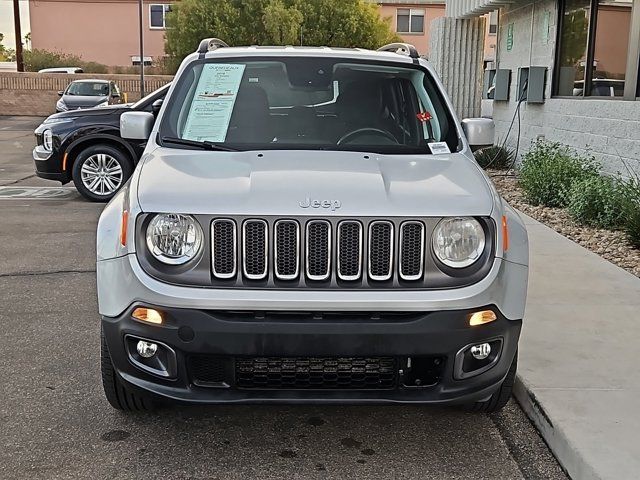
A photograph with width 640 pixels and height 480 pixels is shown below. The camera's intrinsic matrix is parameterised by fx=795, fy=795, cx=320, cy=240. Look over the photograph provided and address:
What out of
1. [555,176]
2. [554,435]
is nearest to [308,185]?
[554,435]

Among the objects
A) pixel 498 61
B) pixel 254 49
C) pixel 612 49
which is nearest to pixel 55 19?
A: pixel 498 61

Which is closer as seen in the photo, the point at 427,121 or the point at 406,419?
the point at 406,419

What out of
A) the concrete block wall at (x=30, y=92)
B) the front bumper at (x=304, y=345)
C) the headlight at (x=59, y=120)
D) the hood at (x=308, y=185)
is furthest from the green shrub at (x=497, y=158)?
the concrete block wall at (x=30, y=92)

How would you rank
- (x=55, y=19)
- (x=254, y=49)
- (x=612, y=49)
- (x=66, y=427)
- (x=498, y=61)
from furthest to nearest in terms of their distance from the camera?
(x=55, y=19)
(x=498, y=61)
(x=612, y=49)
(x=254, y=49)
(x=66, y=427)

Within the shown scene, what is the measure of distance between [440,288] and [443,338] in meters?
0.22

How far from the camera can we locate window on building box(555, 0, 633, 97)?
376 inches

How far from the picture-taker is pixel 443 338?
3.28m

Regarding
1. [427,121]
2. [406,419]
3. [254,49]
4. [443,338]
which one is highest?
[254,49]

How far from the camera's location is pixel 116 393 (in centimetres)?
387

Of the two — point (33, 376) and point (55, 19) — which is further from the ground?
point (55, 19)

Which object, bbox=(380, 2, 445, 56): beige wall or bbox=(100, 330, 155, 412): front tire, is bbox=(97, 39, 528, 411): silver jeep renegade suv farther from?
bbox=(380, 2, 445, 56): beige wall

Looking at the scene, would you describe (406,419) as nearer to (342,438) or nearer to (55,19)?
(342,438)

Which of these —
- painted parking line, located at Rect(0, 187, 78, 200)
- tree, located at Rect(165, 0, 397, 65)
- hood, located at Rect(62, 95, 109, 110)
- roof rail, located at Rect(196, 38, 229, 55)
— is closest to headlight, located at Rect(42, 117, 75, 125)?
painted parking line, located at Rect(0, 187, 78, 200)

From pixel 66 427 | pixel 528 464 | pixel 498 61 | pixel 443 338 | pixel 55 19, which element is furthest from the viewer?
pixel 55 19
